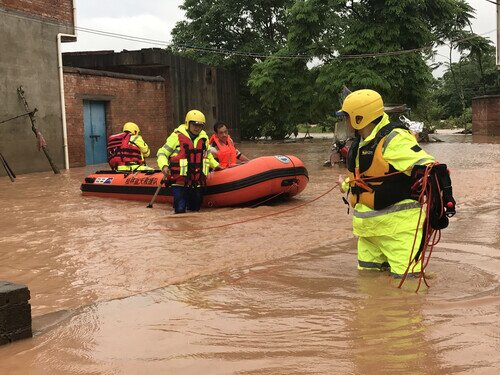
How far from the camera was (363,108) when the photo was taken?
4938mm

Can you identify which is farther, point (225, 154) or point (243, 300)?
point (225, 154)

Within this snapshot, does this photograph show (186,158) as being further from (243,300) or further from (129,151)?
(243,300)

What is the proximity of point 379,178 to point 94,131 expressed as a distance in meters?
16.1

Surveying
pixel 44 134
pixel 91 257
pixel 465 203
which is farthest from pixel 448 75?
pixel 91 257

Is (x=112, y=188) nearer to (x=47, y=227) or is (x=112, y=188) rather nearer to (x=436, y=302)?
(x=47, y=227)

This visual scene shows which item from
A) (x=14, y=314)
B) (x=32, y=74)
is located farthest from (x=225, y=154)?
(x=32, y=74)

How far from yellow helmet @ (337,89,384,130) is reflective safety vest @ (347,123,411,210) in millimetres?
143

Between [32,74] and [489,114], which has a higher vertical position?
[32,74]

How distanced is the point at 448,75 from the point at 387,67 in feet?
105

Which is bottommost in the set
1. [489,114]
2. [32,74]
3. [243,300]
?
[243,300]

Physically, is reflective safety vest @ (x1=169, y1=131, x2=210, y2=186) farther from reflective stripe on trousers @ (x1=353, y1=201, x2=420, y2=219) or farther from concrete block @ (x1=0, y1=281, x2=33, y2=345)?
concrete block @ (x1=0, y1=281, x2=33, y2=345)

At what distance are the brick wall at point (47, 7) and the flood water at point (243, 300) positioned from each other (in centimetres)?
957

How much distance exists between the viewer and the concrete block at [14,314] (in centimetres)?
370

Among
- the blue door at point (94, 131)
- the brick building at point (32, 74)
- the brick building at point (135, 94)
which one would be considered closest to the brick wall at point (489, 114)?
the brick building at point (135, 94)
